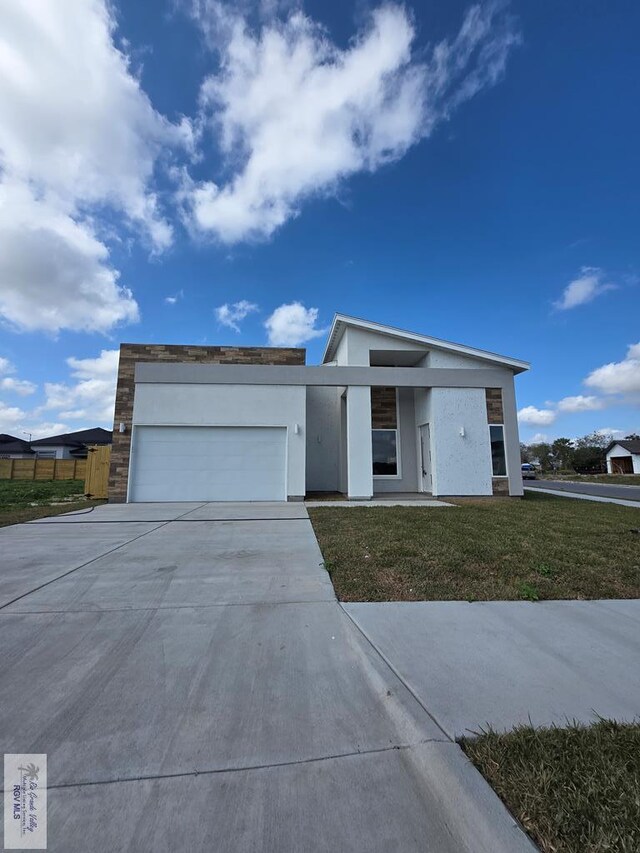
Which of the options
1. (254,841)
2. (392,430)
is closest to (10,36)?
(254,841)

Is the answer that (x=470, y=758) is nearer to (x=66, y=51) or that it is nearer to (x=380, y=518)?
(x=380, y=518)

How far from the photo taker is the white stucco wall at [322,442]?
15688mm

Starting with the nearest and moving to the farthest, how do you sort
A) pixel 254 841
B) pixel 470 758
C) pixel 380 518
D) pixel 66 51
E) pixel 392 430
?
pixel 254 841 → pixel 470 758 → pixel 66 51 → pixel 380 518 → pixel 392 430

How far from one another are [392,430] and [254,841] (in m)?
14.0

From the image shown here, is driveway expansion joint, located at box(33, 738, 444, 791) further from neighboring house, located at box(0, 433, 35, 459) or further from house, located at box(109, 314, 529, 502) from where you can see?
neighboring house, located at box(0, 433, 35, 459)

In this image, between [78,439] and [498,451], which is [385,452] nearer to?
[498,451]

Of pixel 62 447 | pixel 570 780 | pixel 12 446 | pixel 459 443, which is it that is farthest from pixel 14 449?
pixel 570 780

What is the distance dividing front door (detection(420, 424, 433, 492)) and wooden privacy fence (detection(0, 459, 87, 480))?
25.3 metres

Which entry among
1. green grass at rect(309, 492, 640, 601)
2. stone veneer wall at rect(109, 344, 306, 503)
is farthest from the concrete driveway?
stone veneer wall at rect(109, 344, 306, 503)

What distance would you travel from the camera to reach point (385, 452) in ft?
49.6

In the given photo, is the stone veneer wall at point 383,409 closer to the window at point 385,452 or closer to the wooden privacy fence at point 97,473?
the window at point 385,452

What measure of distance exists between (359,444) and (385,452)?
2.38 m

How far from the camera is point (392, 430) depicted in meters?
15.2

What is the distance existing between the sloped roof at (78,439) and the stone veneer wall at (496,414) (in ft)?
135
